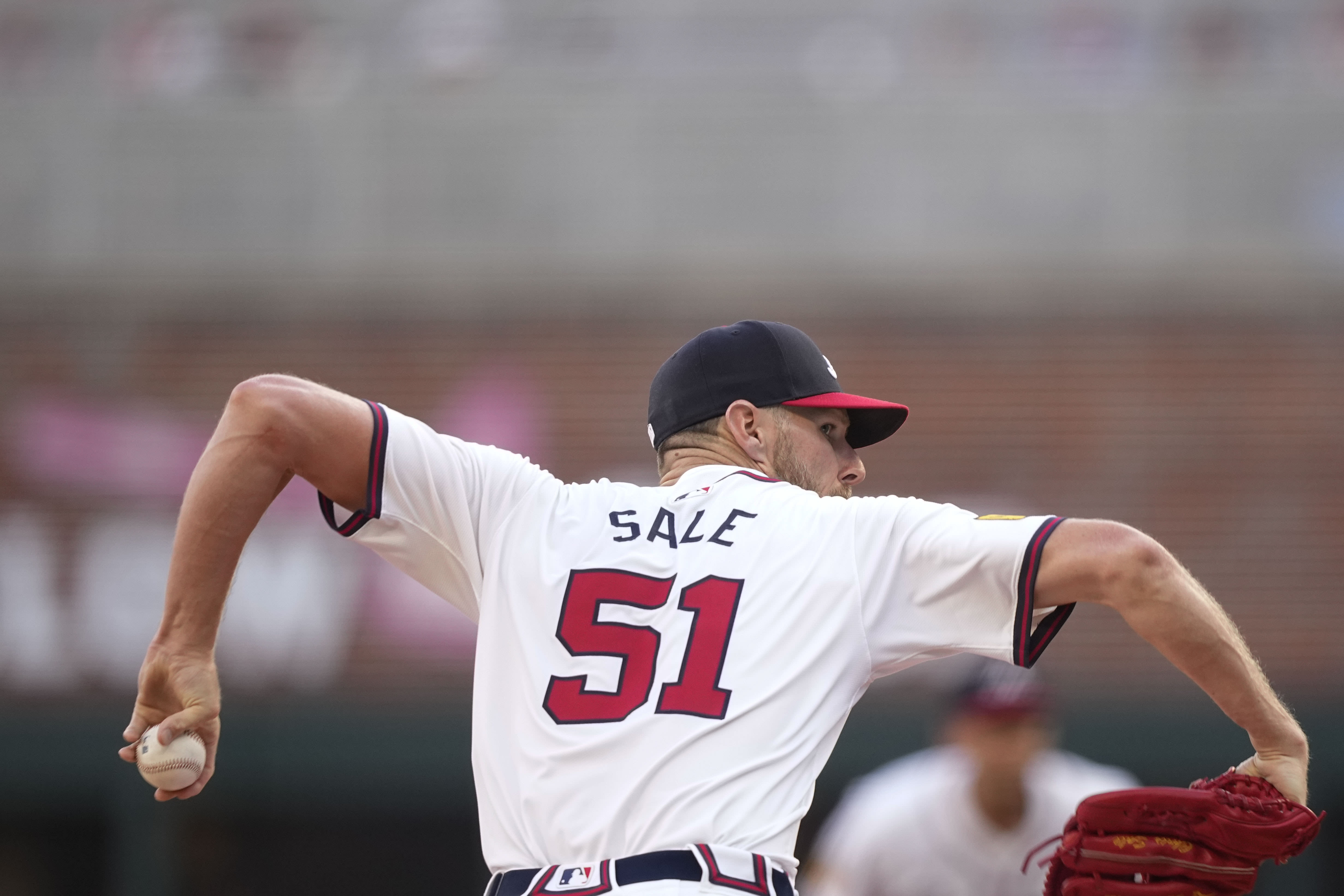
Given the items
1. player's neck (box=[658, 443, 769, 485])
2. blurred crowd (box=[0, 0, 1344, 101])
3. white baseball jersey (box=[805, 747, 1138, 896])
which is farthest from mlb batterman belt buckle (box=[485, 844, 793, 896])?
blurred crowd (box=[0, 0, 1344, 101])

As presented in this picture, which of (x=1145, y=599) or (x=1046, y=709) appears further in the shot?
(x=1046, y=709)

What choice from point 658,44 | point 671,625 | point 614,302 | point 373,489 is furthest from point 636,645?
point 658,44

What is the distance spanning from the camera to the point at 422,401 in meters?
9.82

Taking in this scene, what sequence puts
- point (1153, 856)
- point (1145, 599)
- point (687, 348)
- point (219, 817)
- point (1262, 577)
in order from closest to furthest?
point (1145, 599) → point (1153, 856) → point (687, 348) → point (1262, 577) → point (219, 817)

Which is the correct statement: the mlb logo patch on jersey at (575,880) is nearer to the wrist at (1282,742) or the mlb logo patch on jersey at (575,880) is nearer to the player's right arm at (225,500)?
the player's right arm at (225,500)

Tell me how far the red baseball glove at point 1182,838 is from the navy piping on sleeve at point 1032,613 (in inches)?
15.6

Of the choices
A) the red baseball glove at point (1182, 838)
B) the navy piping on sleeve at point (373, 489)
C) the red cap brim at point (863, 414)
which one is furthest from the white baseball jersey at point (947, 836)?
the navy piping on sleeve at point (373, 489)

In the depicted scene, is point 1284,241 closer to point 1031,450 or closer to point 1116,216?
point 1116,216

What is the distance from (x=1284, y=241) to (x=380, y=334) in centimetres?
607

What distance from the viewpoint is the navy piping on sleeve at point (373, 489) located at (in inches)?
104

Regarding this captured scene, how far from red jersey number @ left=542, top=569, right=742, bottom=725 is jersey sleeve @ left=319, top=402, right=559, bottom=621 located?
0.74 ft

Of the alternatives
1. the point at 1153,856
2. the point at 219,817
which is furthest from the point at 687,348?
the point at 219,817

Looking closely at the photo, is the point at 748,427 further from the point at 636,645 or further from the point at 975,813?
the point at 975,813

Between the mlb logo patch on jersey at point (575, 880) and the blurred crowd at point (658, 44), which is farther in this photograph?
the blurred crowd at point (658, 44)
